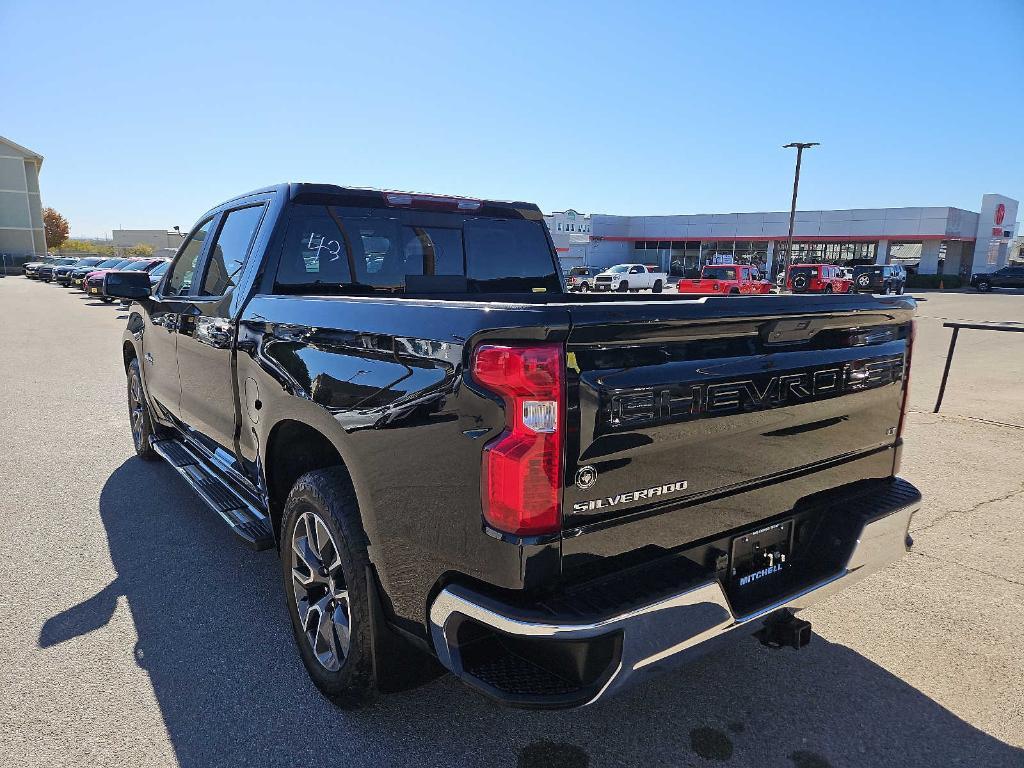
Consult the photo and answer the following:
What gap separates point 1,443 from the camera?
6.29 meters

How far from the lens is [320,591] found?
8.95ft

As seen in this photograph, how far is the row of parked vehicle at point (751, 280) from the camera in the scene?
2886 centimetres

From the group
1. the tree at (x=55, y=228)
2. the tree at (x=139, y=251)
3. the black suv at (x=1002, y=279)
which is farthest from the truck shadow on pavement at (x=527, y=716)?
the tree at (x=55, y=228)

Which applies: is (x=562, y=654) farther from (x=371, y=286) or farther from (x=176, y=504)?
(x=176, y=504)

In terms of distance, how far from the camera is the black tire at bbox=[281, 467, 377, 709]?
7.68ft

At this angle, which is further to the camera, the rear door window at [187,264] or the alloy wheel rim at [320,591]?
the rear door window at [187,264]

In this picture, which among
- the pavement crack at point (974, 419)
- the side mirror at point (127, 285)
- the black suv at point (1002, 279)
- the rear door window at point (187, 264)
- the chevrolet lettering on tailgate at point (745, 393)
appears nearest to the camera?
the chevrolet lettering on tailgate at point (745, 393)

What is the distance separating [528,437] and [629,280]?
38317mm

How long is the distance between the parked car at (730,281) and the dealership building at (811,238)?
16660 mm

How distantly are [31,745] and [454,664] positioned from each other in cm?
171

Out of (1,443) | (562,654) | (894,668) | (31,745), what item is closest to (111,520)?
(31,745)

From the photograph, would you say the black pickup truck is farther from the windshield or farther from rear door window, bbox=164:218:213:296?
rear door window, bbox=164:218:213:296

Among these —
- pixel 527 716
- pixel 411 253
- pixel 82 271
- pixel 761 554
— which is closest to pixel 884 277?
pixel 411 253

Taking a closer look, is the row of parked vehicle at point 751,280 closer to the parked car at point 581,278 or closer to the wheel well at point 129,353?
the parked car at point 581,278
